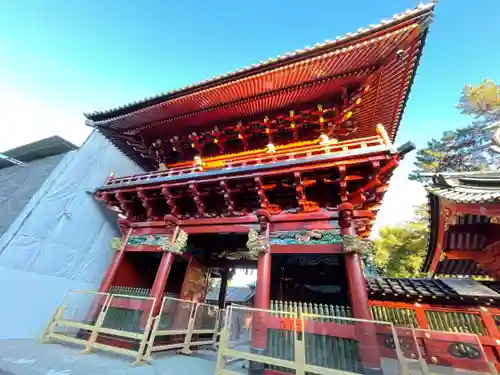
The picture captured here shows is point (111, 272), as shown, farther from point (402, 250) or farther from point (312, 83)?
point (402, 250)

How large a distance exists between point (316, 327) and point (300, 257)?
3.75 m

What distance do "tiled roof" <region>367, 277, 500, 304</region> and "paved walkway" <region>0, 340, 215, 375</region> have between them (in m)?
5.22

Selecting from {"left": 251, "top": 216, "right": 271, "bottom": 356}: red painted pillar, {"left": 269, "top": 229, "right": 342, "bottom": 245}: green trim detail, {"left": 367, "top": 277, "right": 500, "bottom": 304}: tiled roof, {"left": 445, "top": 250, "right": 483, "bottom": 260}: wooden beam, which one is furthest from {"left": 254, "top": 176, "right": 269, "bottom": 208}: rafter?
{"left": 445, "top": 250, "right": 483, "bottom": 260}: wooden beam

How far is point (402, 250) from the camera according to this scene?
16812 millimetres

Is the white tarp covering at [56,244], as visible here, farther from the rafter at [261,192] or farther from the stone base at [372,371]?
the stone base at [372,371]

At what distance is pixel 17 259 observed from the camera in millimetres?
8008

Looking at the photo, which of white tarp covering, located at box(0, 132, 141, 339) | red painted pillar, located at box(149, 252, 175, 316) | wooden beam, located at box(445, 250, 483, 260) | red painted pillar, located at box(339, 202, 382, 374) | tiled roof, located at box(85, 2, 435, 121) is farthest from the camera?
white tarp covering, located at box(0, 132, 141, 339)

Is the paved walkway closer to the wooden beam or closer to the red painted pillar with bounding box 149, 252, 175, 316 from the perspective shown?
the red painted pillar with bounding box 149, 252, 175, 316

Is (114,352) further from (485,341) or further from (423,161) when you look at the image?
(423,161)

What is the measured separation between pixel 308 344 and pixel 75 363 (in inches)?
210

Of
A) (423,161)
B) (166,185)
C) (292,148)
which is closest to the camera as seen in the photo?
(166,185)

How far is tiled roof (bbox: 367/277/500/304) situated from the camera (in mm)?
5641

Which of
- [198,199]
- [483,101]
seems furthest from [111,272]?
[483,101]

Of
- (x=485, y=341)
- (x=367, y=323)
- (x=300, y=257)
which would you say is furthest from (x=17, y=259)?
(x=485, y=341)
